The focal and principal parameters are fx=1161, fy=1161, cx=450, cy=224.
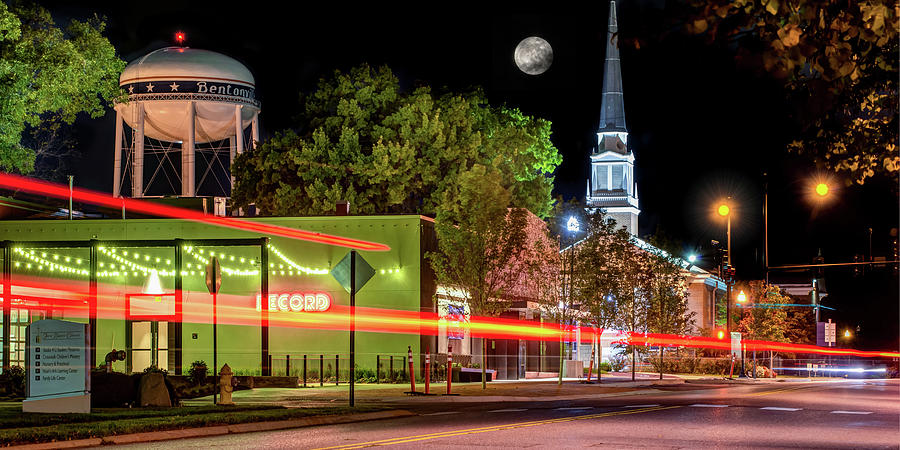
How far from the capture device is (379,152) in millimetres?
56656

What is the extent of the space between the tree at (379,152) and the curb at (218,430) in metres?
A: 33.2

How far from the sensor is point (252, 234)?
135ft

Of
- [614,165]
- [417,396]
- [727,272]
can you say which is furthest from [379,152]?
[614,165]

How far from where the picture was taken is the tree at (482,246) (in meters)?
36.2

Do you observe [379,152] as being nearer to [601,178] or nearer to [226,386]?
[226,386]

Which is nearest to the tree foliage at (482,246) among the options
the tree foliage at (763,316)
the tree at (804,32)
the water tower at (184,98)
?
the tree foliage at (763,316)

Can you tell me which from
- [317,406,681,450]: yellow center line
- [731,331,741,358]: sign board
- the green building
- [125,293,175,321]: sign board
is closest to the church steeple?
[731,331,741,358]: sign board

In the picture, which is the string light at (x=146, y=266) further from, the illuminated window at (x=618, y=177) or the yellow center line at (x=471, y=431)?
the illuminated window at (x=618, y=177)

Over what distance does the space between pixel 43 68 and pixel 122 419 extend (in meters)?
18.3

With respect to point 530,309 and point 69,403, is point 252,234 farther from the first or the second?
point 69,403

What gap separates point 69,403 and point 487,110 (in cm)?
4443

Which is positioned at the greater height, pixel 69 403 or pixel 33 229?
pixel 33 229

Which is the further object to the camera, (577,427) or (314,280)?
(314,280)

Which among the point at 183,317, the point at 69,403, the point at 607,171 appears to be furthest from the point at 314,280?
the point at 607,171
